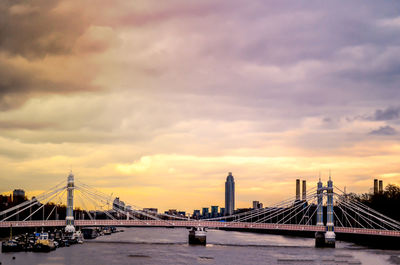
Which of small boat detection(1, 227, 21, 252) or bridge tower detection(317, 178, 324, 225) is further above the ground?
bridge tower detection(317, 178, 324, 225)

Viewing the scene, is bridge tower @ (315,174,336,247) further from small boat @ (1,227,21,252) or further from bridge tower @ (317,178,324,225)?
small boat @ (1,227,21,252)

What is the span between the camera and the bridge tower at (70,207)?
352 feet

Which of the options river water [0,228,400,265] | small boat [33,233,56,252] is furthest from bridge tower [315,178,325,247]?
small boat [33,233,56,252]

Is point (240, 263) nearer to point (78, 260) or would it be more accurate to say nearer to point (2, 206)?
point (78, 260)

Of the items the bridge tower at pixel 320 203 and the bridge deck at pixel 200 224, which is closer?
the bridge deck at pixel 200 224

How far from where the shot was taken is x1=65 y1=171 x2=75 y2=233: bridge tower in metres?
107

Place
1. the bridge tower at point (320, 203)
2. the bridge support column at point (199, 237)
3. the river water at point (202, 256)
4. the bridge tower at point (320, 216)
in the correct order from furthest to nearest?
1. the bridge tower at point (320, 203)
2. the bridge support column at point (199, 237)
3. the bridge tower at point (320, 216)
4. the river water at point (202, 256)

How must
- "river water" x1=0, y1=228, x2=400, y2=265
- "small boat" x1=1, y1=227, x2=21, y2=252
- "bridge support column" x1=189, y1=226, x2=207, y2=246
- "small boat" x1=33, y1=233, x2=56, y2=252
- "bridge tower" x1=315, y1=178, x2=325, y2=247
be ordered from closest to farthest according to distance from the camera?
1. "river water" x1=0, y1=228, x2=400, y2=265
2. "small boat" x1=1, y1=227, x2=21, y2=252
3. "small boat" x1=33, y1=233, x2=56, y2=252
4. "bridge tower" x1=315, y1=178, x2=325, y2=247
5. "bridge support column" x1=189, y1=226, x2=207, y2=246

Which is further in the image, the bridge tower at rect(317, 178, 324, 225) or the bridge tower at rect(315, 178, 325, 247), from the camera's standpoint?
the bridge tower at rect(317, 178, 324, 225)

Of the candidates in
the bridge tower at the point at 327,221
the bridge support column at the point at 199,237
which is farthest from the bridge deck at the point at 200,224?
the bridge support column at the point at 199,237

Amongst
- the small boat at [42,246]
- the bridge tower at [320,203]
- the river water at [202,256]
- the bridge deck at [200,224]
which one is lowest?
the river water at [202,256]

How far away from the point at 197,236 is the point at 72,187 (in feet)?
80.7

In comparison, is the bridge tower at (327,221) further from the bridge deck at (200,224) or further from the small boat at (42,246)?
the small boat at (42,246)

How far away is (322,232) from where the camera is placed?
10750 centimetres
